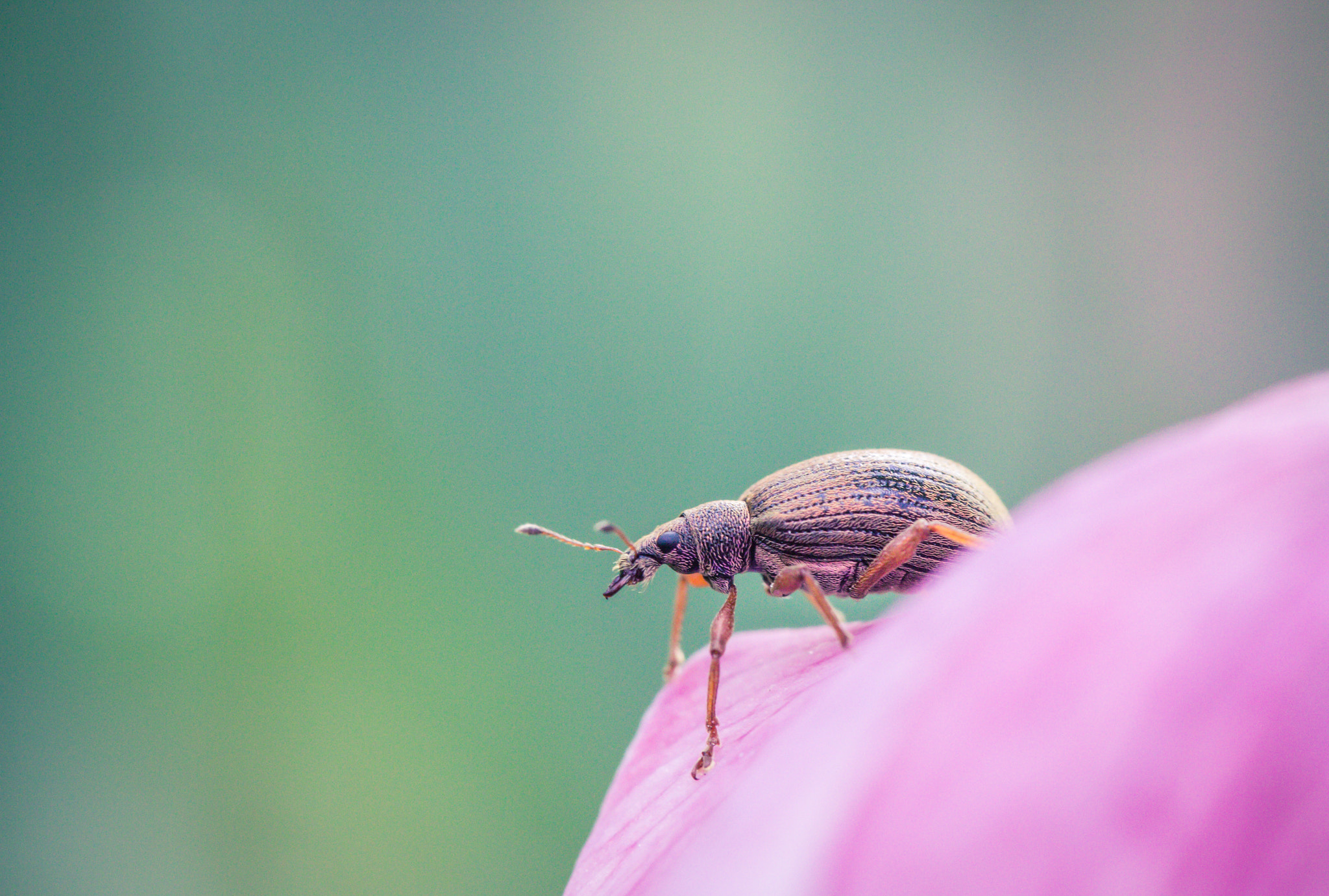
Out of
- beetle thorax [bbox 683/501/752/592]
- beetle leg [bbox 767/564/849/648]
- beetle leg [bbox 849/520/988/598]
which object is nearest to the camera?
beetle leg [bbox 767/564/849/648]

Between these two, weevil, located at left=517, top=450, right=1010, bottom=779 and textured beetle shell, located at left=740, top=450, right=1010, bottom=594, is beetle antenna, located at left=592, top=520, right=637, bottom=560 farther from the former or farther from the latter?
textured beetle shell, located at left=740, top=450, right=1010, bottom=594

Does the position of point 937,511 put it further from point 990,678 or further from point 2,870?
point 2,870

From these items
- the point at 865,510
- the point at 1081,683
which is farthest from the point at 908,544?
the point at 1081,683

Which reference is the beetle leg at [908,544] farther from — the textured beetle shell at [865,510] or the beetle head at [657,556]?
the beetle head at [657,556]

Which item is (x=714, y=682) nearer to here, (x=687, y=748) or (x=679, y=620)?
(x=687, y=748)

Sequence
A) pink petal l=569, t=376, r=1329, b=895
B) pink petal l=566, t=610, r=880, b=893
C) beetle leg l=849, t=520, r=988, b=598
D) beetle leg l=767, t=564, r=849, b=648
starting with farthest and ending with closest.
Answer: beetle leg l=849, t=520, r=988, b=598 → beetle leg l=767, t=564, r=849, b=648 → pink petal l=566, t=610, r=880, b=893 → pink petal l=569, t=376, r=1329, b=895

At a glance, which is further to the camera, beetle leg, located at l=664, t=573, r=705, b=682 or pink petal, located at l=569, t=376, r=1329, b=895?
beetle leg, located at l=664, t=573, r=705, b=682

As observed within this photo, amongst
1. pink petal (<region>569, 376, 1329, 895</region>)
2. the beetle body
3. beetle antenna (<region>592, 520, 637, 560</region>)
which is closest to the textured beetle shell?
the beetle body
